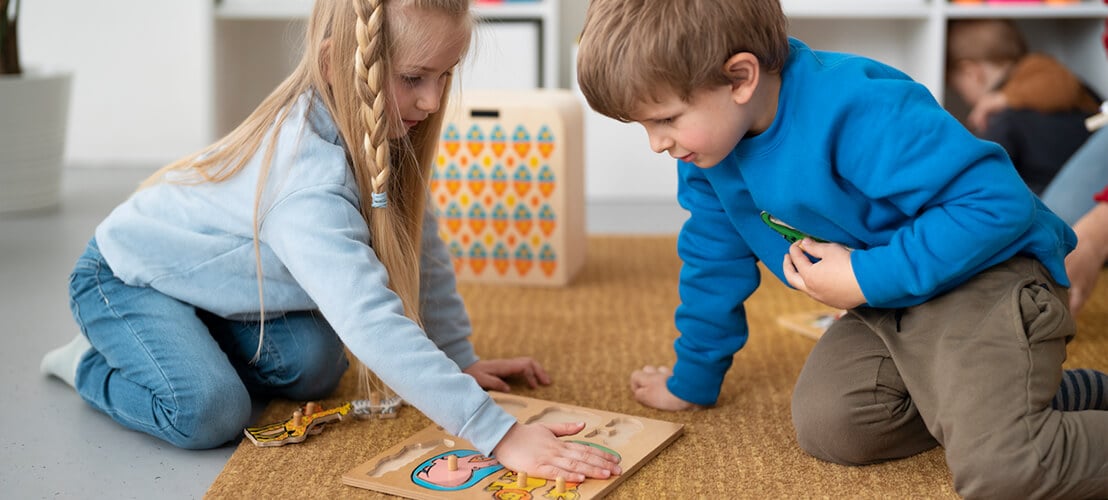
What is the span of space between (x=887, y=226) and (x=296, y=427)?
0.57 m

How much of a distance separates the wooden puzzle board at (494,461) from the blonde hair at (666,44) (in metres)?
0.31

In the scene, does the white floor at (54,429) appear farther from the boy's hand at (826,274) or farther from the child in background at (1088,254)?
the child in background at (1088,254)

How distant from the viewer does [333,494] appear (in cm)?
90

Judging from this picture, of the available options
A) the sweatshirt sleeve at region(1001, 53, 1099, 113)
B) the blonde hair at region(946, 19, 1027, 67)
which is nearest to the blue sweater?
the sweatshirt sleeve at region(1001, 53, 1099, 113)

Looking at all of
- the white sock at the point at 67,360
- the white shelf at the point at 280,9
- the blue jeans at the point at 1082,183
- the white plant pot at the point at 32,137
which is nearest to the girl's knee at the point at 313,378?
the white sock at the point at 67,360

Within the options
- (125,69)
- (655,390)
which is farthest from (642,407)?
(125,69)

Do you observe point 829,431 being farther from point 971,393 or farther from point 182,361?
point 182,361

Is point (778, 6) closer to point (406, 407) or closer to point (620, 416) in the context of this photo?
point (620, 416)

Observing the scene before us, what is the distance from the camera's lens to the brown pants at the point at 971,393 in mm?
825

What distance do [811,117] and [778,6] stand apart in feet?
0.31

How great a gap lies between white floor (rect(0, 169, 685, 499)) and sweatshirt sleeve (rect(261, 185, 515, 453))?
0.64ft

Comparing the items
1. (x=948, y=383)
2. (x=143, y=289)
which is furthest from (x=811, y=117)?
(x=143, y=289)

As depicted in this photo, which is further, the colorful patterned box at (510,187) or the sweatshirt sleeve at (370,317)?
the colorful patterned box at (510,187)

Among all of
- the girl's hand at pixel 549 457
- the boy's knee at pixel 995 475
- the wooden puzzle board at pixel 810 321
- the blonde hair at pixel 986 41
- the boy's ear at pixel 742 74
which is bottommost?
the wooden puzzle board at pixel 810 321
